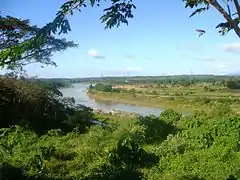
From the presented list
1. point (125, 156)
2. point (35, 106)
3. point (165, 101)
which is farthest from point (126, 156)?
point (165, 101)

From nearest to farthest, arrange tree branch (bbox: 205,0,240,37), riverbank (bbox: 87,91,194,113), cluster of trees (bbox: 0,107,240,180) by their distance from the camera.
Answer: tree branch (bbox: 205,0,240,37) < cluster of trees (bbox: 0,107,240,180) < riverbank (bbox: 87,91,194,113)

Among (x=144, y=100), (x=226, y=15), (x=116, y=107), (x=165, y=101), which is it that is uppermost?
(x=226, y=15)

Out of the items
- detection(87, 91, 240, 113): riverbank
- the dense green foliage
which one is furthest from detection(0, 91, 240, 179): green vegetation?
detection(87, 91, 240, 113): riverbank

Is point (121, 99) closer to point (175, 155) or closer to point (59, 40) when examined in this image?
point (59, 40)

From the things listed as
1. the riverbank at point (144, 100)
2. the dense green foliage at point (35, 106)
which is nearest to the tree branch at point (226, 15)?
the dense green foliage at point (35, 106)

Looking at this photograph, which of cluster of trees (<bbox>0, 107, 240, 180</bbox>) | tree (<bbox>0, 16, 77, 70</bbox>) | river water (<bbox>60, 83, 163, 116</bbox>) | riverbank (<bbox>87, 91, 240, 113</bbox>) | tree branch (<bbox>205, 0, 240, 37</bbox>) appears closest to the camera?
tree branch (<bbox>205, 0, 240, 37</bbox>)

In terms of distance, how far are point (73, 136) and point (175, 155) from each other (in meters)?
7.24

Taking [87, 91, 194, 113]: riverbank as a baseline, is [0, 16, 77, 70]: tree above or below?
above

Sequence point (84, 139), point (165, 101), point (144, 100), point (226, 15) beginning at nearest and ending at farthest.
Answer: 1. point (226, 15)
2. point (84, 139)
3. point (165, 101)
4. point (144, 100)

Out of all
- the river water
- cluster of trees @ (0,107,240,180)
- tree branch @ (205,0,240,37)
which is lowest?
the river water

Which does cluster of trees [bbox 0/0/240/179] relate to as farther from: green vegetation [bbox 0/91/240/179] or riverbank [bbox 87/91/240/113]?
riverbank [bbox 87/91/240/113]

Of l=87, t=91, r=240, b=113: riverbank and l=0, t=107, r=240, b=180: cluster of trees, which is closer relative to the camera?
l=0, t=107, r=240, b=180: cluster of trees

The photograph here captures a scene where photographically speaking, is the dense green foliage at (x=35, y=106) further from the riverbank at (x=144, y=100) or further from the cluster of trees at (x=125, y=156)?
the riverbank at (x=144, y=100)

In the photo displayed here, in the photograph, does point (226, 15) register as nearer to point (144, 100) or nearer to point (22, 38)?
point (22, 38)
